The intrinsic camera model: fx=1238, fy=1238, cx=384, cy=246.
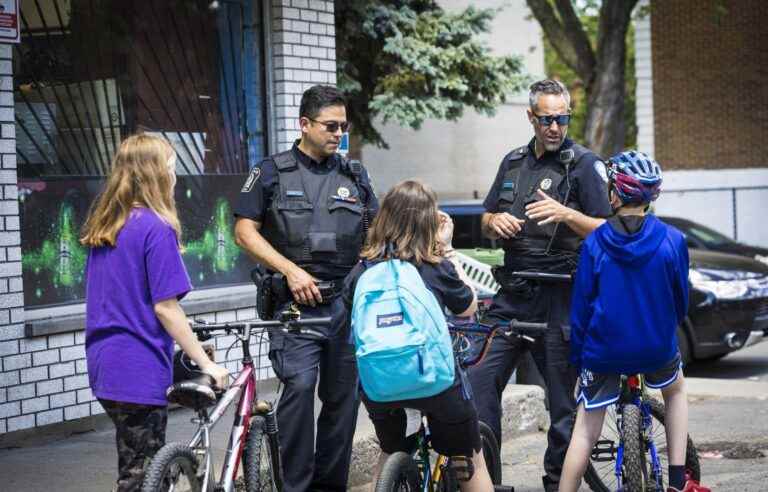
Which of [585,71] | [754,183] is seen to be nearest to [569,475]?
[585,71]

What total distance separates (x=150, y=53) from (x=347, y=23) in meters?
3.82

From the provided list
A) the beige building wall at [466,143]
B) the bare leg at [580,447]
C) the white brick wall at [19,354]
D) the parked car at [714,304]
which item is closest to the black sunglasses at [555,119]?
the bare leg at [580,447]

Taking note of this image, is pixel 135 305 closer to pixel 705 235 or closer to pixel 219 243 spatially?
pixel 219 243

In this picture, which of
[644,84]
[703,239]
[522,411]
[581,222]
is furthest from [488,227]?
[644,84]

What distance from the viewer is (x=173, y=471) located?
4387 millimetres

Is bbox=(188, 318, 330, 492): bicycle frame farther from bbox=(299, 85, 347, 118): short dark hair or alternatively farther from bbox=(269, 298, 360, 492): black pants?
bbox=(299, 85, 347, 118): short dark hair

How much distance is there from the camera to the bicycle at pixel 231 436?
4.40 metres

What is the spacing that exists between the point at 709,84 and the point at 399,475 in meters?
24.2

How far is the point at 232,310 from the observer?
28.8ft

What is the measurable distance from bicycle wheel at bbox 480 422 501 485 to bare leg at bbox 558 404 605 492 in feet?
1.36

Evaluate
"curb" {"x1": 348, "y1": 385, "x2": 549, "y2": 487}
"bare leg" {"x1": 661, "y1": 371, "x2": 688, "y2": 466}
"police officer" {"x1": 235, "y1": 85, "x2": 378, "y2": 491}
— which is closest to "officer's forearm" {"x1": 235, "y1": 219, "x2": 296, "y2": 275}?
"police officer" {"x1": 235, "y1": 85, "x2": 378, "y2": 491}

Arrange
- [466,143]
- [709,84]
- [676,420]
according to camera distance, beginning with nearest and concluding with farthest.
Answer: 1. [676,420]
2. [466,143]
3. [709,84]

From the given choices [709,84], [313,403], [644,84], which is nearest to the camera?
[313,403]

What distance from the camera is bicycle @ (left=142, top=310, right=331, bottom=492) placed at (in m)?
4.40
